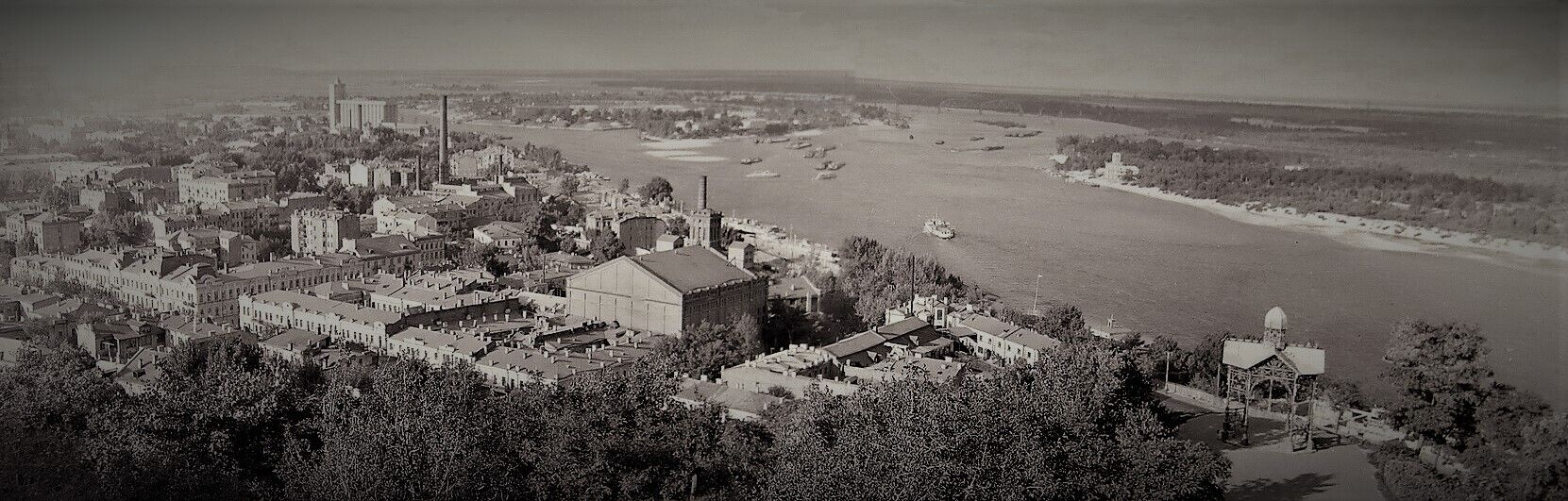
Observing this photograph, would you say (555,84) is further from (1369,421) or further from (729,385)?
(1369,421)

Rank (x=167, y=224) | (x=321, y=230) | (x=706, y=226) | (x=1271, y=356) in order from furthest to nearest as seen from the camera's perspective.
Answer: (x=321, y=230) → (x=167, y=224) → (x=706, y=226) → (x=1271, y=356)

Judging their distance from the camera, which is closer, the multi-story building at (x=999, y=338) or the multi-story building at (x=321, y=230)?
the multi-story building at (x=999, y=338)

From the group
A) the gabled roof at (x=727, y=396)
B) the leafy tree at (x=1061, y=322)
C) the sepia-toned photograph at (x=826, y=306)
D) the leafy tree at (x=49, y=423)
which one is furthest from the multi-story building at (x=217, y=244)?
the leafy tree at (x=1061, y=322)

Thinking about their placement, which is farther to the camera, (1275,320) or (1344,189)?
(1344,189)

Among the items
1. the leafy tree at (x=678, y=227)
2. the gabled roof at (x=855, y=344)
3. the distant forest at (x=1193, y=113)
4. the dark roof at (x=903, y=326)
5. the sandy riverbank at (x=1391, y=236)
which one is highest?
the distant forest at (x=1193, y=113)

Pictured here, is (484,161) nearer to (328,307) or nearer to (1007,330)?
(328,307)

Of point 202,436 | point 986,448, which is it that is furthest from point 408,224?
point 986,448

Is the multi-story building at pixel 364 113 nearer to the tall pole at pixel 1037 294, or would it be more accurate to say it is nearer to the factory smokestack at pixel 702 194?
the factory smokestack at pixel 702 194

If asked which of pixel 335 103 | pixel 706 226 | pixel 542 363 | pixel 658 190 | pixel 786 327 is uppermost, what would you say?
pixel 335 103

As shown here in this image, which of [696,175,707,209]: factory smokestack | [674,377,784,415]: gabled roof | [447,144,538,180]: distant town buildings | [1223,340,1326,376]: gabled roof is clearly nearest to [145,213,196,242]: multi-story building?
[447,144,538,180]: distant town buildings
